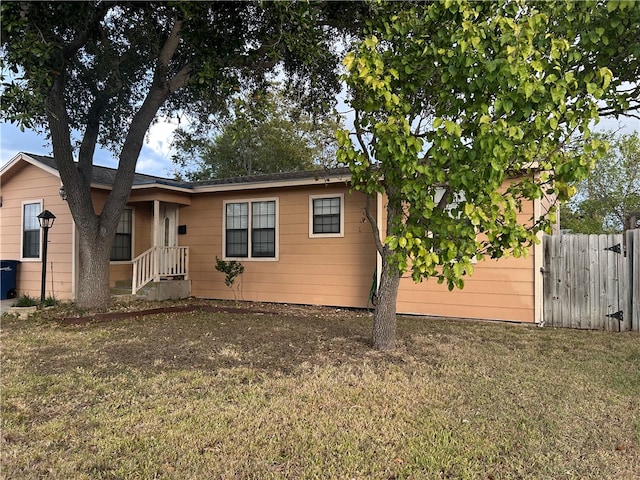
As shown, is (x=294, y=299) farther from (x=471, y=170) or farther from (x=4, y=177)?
A: (x=4, y=177)

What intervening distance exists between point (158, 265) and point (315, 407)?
763cm

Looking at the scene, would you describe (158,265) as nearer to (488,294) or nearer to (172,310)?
(172,310)

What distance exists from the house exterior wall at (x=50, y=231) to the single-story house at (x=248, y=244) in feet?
0.09

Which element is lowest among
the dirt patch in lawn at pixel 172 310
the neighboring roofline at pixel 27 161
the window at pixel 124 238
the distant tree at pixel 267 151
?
the dirt patch in lawn at pixel 172 310

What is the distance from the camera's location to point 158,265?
9.83 metres

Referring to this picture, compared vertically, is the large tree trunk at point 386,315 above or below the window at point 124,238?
below

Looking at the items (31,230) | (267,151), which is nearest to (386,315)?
(31,230)

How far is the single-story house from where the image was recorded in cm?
759

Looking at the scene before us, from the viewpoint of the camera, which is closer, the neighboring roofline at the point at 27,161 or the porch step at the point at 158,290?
the porch step at the point at 158,290

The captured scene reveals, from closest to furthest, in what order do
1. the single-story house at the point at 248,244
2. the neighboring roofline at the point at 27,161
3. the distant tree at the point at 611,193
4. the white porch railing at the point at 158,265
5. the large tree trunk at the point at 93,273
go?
the single-story house at the point at 248,244 < the large tree trunk at the point at 93,273 < the white porch railing at the point at 158,265 < the neighboring roofline at the point at 27,161 < the distant tree at the point at 611,193

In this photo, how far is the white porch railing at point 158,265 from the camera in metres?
9.49

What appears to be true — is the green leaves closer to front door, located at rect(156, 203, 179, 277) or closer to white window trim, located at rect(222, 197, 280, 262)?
white window trim, located at rect(222, 197, 280, 262)

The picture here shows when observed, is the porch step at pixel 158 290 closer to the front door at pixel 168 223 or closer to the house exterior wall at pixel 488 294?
the front door at pixel 168 223

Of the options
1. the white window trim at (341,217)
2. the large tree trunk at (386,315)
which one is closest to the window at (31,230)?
the white window trim at (341,217)
